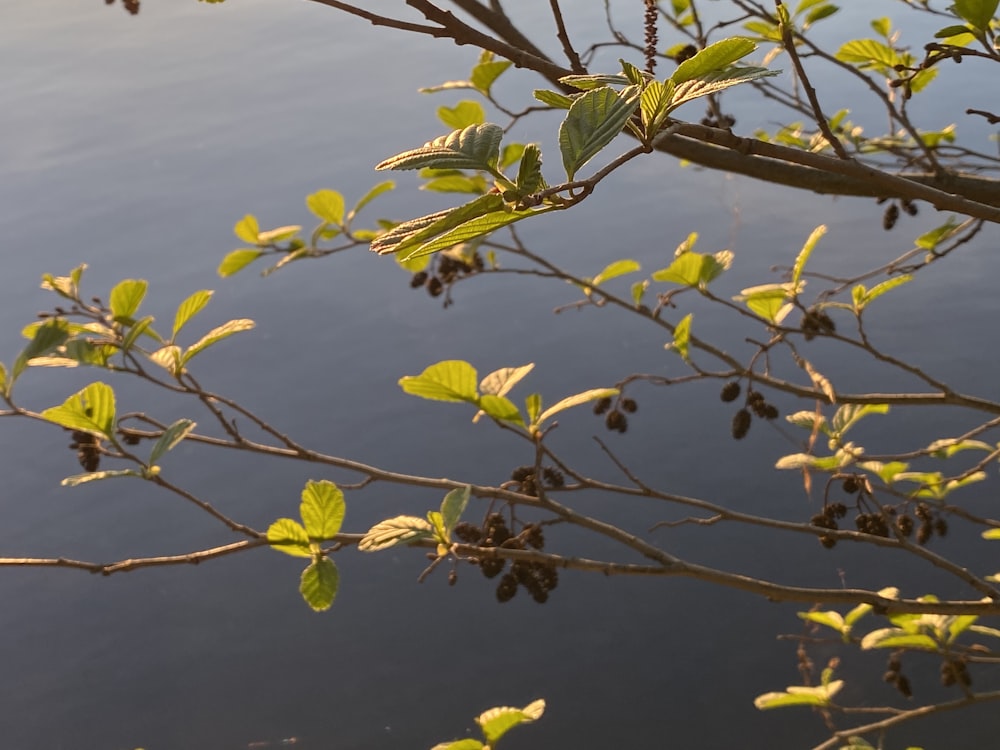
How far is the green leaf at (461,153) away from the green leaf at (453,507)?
0.32 m

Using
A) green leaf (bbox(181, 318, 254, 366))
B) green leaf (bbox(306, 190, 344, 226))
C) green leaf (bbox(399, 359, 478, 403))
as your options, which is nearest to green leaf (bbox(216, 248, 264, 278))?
green leaf (bbox(306, 190, 344, 226))

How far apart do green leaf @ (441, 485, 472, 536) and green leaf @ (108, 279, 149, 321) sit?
10.4 inches

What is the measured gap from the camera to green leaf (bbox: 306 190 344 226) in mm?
905

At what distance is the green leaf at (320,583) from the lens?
60 centimetres

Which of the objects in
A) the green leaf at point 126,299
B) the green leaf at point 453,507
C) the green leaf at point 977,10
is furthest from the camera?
the green leaf at point 126,299

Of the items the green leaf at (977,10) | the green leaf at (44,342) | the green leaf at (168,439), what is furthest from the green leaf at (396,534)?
the green leaf at (977,10)

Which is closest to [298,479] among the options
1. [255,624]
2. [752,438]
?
[255,624]

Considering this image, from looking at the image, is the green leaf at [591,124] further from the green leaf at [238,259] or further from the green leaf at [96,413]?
the green leaf at [238,259]

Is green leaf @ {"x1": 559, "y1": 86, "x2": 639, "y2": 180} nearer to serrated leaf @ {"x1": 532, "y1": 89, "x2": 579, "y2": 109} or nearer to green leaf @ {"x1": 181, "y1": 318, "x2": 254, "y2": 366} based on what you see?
serrated leaf @ {"x1": 532, "y1": 89, "x2": 579, "y2": 109}

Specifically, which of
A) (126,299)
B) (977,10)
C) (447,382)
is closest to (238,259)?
(126,299)

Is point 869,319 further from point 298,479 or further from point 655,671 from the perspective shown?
point 298,479

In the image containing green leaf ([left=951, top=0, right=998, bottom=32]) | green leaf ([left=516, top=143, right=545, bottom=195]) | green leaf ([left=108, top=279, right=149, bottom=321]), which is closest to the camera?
green leaf ([left=516, top=143, right=545, bottom=195])

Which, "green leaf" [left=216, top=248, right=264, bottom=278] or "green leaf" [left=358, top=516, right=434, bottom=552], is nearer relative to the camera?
"green leaf" [left=358, top=516, right=434, bottom=552]

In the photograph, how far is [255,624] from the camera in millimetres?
1366
